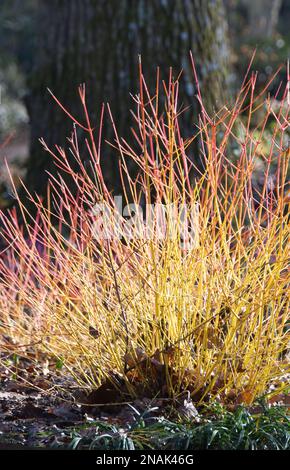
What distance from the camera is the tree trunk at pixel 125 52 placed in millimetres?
6234

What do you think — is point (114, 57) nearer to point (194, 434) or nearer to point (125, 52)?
point (125, 52)

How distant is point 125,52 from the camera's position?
6.31m

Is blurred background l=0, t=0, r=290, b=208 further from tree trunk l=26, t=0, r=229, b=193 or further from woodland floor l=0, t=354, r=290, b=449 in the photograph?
woodland floor l=0, t=354, r=290, b=449

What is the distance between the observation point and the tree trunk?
6234 mm

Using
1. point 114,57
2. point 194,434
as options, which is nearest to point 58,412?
Result: point 194,434

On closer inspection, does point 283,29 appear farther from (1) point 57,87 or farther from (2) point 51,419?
(2) point 51,419

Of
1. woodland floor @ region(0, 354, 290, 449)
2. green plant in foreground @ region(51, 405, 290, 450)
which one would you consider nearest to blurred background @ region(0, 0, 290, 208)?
woodland floor @ region(0, 354, 290, 449)

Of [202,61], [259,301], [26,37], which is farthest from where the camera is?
[26,37]

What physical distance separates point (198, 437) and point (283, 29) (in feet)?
63.3

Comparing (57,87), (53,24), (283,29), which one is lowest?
(283,29)

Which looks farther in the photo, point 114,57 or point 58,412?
point 114,57
